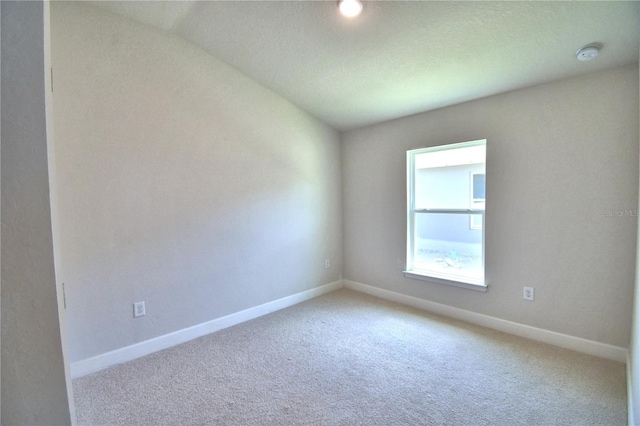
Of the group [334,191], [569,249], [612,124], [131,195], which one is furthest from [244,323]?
[612,124]

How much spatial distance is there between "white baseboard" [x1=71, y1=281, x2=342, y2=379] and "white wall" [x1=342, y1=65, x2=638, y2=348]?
1.69 meters

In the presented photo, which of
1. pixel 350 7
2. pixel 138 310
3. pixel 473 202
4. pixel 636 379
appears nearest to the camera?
pixel 636 379

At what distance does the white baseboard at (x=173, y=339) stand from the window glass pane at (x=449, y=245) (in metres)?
1.52

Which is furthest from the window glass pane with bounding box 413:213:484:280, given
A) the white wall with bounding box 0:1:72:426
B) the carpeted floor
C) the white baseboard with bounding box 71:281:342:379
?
the white wall with bounding box 0:1:72:426

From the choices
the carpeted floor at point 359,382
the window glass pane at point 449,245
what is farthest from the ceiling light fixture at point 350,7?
the carpeted floor at point 359,382

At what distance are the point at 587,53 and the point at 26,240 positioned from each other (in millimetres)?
2997

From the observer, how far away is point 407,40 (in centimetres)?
207

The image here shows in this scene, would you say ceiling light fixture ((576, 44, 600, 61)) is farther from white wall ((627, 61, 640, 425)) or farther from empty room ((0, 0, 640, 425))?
white wall ((627, 61, 640, 425))

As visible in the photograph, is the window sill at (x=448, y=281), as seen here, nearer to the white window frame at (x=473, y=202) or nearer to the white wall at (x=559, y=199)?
the white wall at (x=559, y=199)

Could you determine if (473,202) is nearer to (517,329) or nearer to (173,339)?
(517,329)

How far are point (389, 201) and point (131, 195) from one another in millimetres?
2655

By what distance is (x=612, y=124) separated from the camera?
2094 millimetres

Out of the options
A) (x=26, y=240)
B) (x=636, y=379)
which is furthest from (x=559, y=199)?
(x=26, y=240)

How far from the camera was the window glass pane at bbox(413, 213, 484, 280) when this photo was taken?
288 cm
